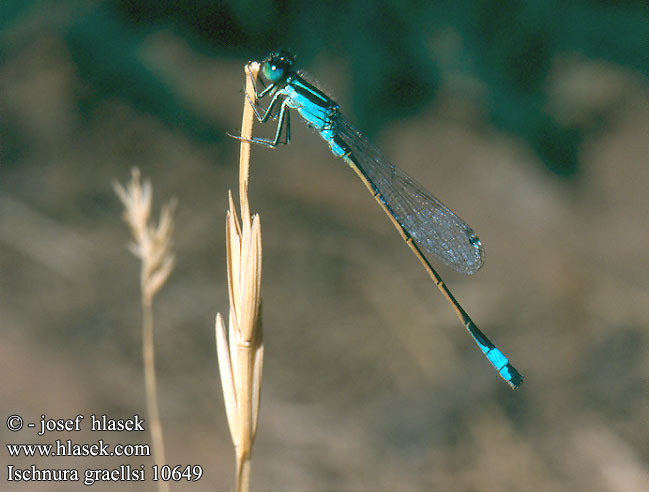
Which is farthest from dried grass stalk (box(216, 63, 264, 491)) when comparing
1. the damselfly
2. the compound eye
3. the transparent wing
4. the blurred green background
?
the blurred green background

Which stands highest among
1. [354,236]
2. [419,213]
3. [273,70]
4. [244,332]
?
[354,236]

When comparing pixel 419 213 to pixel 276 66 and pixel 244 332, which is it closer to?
pixel 276 66

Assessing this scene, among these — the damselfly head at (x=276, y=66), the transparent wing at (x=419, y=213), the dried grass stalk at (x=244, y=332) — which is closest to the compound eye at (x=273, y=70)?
the damselfly head at (x=276, y=66)

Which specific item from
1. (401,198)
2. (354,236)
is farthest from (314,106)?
(354,236)

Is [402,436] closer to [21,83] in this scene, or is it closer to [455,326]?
[455,326]

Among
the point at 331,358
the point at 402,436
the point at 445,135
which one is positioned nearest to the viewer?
the point at 402,436

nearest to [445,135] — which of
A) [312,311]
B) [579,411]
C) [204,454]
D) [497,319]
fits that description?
[497,319]
